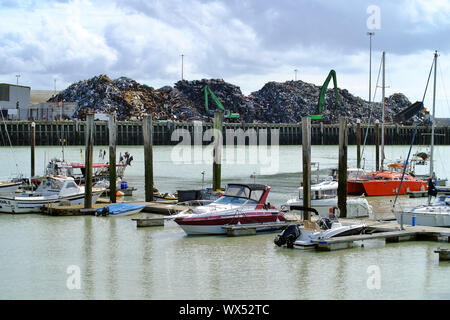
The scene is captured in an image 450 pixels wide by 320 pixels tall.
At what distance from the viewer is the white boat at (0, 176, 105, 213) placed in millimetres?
32094

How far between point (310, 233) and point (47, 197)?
15055 millimetres

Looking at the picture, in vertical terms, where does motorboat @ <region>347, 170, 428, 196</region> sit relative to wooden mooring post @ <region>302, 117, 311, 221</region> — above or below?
below

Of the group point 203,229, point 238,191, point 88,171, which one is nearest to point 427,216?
point 238,191

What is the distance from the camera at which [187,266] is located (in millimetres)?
21000

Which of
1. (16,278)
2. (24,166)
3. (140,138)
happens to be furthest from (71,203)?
(140,138)

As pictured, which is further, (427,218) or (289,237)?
(427,218)

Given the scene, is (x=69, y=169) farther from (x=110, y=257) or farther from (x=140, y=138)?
(x=140, y=138)

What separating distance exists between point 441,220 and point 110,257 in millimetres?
12875

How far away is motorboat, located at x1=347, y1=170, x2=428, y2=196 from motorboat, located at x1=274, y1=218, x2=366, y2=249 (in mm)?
17636

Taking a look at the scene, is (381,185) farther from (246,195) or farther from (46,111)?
(46,111)

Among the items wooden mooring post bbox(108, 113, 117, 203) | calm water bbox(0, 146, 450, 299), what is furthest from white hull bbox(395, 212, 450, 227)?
wooden mooring post bbox(108, 113, 117, 203)

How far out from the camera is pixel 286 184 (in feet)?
171

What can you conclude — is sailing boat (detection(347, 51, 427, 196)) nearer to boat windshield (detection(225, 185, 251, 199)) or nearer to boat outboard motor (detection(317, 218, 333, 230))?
boat windshield (detection(225, 185, 251, 199))

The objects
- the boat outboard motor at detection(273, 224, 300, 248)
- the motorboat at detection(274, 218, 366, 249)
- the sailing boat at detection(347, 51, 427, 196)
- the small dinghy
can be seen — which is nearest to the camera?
the motorboat at detection(274, 218, 366, 249)
